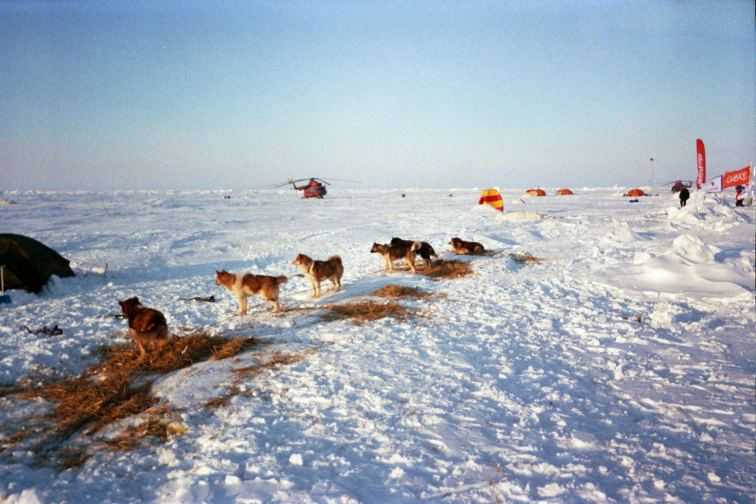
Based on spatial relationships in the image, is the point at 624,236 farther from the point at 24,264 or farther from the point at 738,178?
the point at 24,264

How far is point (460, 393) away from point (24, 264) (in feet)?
39.0

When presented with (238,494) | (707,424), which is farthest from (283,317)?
(707,424)

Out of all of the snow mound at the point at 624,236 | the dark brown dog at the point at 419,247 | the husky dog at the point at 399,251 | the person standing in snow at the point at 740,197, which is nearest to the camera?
the husky dog at the point at 399,251

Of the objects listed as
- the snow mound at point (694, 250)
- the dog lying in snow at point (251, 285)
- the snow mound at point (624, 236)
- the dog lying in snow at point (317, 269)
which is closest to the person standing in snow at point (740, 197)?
the snow mound at point (624, 236)

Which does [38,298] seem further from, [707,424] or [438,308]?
[707,424]

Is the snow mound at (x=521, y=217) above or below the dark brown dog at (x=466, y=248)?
A: above

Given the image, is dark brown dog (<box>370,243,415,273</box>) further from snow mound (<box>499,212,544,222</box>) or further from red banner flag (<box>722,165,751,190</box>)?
snow mound (<box>499,212,544,222</box>)

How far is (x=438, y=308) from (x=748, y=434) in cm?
540

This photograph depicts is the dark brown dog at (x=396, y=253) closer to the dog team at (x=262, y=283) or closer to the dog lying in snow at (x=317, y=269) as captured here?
the dog team at (x=262, y=283)

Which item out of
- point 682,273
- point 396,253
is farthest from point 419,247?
point 682,273

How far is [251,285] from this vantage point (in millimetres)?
8656

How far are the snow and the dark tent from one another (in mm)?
433

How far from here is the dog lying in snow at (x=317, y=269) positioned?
9952 millimetres

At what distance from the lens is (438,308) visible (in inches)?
354
